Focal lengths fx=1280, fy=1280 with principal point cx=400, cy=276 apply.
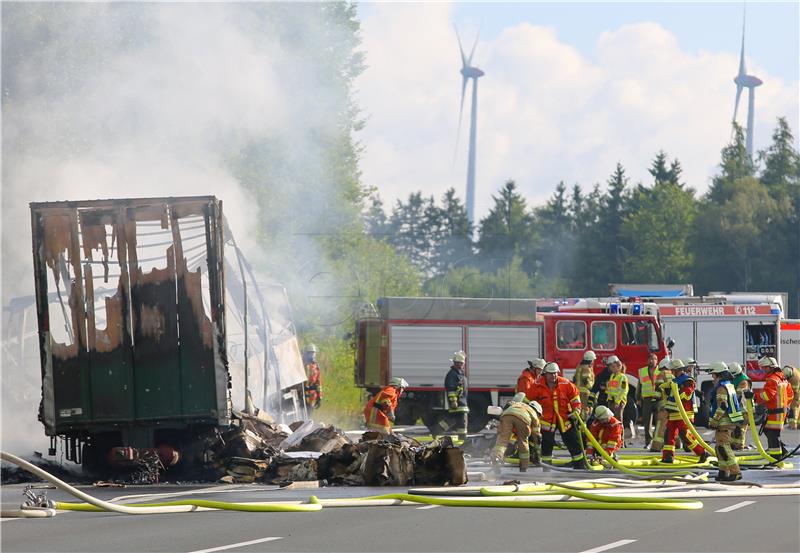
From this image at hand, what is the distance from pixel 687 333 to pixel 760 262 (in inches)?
2040

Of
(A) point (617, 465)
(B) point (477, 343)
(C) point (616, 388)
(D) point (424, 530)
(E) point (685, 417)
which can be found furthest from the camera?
(B) point (477, 343)

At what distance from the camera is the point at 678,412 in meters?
16.2

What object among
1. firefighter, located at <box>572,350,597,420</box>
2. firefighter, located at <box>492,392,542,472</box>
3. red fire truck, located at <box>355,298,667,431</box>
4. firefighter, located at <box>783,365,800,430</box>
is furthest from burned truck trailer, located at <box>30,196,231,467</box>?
firefighter, located at <box>783,365,800,430</box>

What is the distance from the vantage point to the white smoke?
86.2ft

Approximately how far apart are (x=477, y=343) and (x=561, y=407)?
327 inches

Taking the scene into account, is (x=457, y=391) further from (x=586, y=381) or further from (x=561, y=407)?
(x=561, y=407)

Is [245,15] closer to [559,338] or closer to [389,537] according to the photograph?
[559,338]

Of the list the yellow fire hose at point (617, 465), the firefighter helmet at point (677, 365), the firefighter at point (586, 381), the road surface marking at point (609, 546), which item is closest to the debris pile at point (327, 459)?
the yellow fire hose at point (617, 465)

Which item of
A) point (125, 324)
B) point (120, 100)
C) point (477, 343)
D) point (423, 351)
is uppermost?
point (120, 100)

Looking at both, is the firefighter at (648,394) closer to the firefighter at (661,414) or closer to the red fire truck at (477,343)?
the firefighter at (661,414)

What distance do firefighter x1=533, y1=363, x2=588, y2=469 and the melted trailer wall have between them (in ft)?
14.8

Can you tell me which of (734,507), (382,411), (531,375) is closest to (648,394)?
(531,375)

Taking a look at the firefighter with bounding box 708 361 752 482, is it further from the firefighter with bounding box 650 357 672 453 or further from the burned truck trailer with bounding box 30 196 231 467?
the burned truck trailer with bounding box 30 196 231 467

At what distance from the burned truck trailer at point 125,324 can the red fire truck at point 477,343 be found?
1026 centimetres
